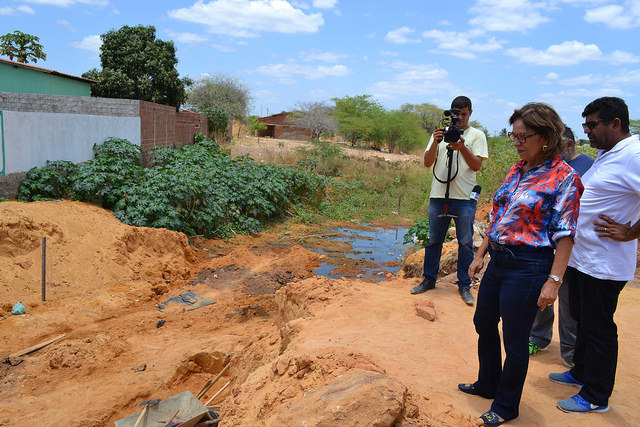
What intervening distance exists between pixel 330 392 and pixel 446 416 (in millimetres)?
641

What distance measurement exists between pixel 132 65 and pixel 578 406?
21770 mm

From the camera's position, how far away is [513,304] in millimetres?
2377

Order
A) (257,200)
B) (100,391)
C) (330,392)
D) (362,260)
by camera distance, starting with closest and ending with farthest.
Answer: (330,392)
(100,391)
(362,260)
(257,200)

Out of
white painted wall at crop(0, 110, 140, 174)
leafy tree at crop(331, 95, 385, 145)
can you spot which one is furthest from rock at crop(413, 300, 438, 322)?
leafy tree at crop(331, 95, 385, 145)

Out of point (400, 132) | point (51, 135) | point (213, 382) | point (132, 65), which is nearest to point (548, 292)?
point (213, 382)

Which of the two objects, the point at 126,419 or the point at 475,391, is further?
the point at 126,419

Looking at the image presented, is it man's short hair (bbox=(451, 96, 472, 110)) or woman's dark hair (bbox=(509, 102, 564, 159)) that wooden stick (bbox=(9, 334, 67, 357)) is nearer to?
man's short hair (bbox=(451, 96, 472, 110))

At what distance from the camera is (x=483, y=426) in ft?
8.04

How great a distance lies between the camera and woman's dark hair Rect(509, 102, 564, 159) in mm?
Answer: 2348

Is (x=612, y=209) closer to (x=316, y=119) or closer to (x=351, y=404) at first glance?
(x=351, y=404)

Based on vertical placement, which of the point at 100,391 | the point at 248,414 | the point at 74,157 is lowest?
the point at 100,391

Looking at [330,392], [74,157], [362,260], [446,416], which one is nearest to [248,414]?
[330,392]

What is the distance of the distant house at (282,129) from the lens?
36.2m

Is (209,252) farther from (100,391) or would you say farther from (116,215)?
(100,391)
